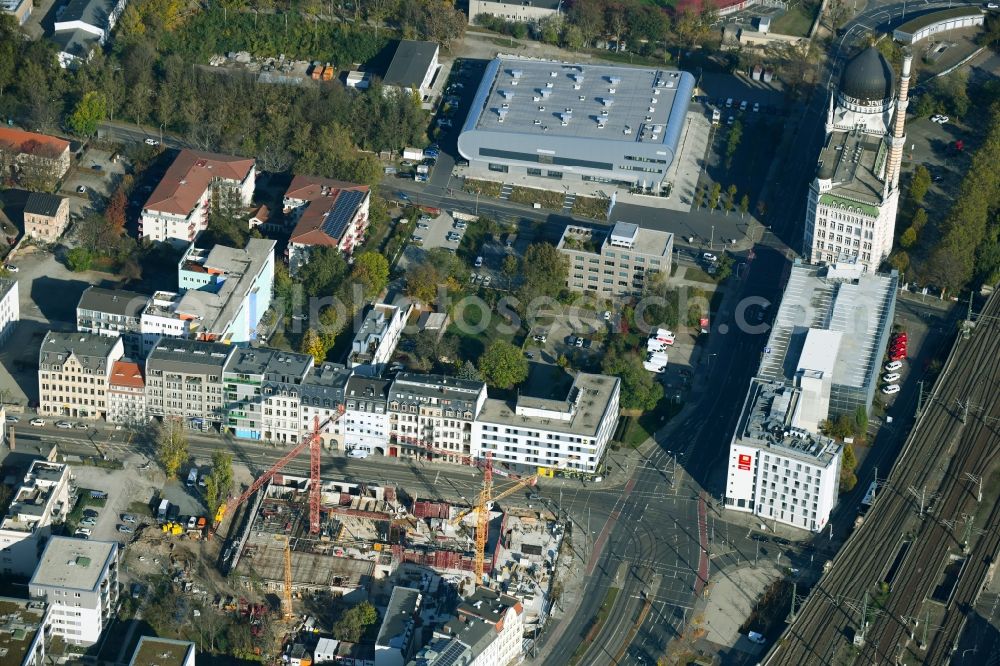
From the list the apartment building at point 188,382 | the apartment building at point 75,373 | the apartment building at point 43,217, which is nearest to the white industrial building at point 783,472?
the apartment building at point 188,382

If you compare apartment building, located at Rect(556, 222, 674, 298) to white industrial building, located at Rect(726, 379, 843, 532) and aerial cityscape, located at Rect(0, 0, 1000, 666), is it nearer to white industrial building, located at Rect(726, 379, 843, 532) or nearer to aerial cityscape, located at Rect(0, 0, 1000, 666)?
aerial cityscape, located at Rect(0, 0, 1000, 666)

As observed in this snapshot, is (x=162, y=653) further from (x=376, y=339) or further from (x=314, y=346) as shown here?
(x=376, y=339)

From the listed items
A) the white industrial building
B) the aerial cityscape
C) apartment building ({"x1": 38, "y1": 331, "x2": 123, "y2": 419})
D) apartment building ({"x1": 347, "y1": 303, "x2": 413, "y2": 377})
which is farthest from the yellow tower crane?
apartment building ({"x1": 38, "y1": 331, "x2": 123, "y2": 419})

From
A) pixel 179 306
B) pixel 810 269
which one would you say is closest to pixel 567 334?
pixel 810 269

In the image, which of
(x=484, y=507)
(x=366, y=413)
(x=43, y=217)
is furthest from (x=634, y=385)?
(x=43, y=217)

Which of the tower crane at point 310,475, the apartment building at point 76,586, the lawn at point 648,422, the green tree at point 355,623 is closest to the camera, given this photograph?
the apartment building at point 76,586

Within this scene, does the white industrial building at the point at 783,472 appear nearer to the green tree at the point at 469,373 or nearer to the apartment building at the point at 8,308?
the green tree at the point at 469,373

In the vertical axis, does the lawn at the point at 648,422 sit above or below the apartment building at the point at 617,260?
below
